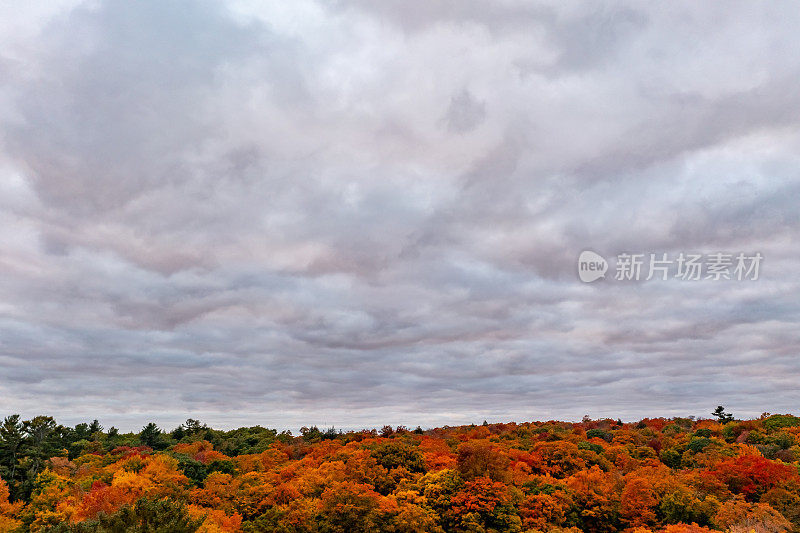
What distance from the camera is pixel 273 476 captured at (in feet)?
199

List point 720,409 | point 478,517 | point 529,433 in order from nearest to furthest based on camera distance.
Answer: point 478,517, point 529,433, point 720,409

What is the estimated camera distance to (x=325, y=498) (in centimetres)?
4872

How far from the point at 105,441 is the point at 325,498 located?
9288 cm

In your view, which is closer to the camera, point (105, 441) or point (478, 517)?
point (478, 517)

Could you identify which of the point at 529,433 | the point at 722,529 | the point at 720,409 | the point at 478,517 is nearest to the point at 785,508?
the point at 722,529

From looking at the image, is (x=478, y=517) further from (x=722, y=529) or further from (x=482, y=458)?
(x=722, y=529)

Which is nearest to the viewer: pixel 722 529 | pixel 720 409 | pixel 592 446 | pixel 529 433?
pixel 722 529

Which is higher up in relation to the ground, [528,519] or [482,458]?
[482,458]

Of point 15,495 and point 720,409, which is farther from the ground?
point 720,409

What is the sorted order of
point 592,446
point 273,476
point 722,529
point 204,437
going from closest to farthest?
point 722,529 < point 273,476 < point 592,446 < point 204,437

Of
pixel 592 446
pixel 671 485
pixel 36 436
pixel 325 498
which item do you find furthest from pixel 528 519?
pixel 36 436

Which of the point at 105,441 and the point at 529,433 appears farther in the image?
the point at 105,441

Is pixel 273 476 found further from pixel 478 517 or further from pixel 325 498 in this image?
pixel 478 517

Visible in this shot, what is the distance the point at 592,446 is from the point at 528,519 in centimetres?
3768
